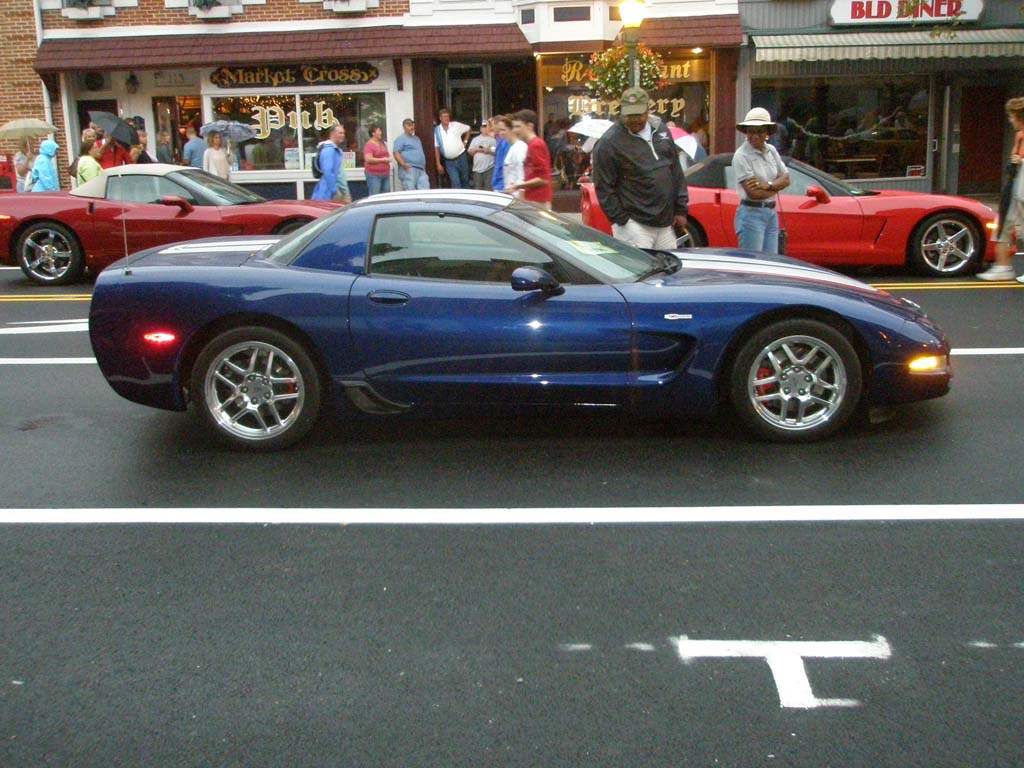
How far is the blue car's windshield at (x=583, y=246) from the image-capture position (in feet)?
20.2

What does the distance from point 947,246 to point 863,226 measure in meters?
0.89

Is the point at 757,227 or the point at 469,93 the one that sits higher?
the point at 469,93

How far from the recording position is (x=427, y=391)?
6078mm

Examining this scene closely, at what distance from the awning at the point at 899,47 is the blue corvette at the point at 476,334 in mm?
14807

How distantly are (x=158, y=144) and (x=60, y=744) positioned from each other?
18.2 m

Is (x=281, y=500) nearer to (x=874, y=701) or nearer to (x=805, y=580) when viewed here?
(x=805, y=580)

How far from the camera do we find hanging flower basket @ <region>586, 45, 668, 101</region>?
1814cm

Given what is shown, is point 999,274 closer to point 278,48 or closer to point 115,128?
point 115,128

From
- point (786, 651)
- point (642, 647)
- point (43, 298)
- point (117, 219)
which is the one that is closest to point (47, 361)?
point (43, 298)

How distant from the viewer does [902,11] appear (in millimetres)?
20156

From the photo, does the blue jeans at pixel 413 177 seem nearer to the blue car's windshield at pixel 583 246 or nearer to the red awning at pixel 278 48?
the red awning at pixel 278 48

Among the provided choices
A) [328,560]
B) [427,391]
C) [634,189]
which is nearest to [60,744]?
[328,560]

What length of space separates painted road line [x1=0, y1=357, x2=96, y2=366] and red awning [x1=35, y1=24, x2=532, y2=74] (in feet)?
42.5

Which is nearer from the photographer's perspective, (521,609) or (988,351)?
(521,609)
